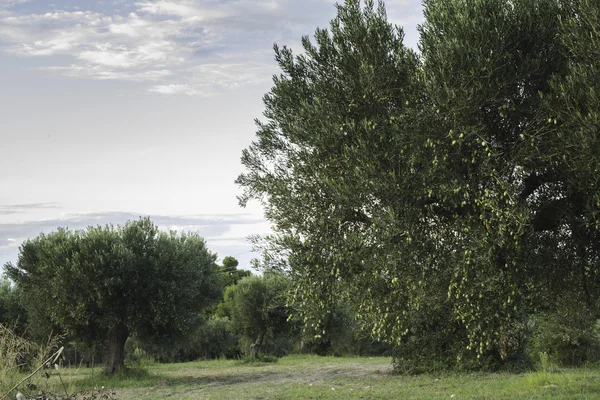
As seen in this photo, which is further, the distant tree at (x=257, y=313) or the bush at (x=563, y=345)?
the distant tree at (x=257, y=313)

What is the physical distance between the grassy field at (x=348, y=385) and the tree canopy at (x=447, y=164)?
15.3ft

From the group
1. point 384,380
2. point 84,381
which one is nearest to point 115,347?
point 84,381

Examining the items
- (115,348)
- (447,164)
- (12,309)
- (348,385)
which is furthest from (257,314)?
(447,164)


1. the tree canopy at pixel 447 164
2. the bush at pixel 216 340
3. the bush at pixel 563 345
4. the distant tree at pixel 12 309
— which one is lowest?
the bush at pixel 216 340

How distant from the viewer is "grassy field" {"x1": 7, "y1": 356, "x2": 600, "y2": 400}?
55.9 ft

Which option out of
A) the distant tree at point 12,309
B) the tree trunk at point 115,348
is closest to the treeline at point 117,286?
the tree trunk at point 115,348

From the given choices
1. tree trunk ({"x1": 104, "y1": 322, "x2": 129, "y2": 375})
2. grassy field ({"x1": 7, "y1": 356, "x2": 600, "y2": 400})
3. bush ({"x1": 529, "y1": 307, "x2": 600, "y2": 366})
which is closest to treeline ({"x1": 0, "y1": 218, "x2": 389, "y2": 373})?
tree trunk ({"x1": 104, "y1": 322, "x2": 129, "y2": 375})

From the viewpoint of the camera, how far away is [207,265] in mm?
28391

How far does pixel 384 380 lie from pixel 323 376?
3529 millimetres

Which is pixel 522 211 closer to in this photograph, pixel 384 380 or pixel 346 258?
pixel 346 258

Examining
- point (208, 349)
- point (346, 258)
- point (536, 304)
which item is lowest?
point (208, 349)

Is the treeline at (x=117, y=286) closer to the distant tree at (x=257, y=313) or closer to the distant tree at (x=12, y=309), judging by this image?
the distant tree at (x=12, y=309)

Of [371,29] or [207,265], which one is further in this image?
[207,265]

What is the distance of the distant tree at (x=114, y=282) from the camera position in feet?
80.6
